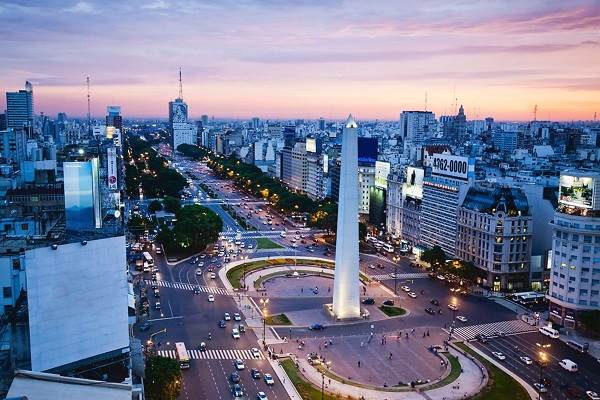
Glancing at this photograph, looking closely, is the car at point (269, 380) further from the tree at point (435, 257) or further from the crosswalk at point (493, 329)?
the tree at point (435, 257)

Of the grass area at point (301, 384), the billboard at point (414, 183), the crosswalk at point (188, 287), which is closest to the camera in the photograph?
the grass area at point (301, 384)

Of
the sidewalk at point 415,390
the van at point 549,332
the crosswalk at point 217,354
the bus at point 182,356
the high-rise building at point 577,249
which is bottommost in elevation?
the sidewalk at point 415,390

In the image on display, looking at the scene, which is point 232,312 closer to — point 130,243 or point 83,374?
point 83,374

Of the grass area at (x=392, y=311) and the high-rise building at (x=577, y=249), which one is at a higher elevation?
the high-rise building at (x=577, y=249)

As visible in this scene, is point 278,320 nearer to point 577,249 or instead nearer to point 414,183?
point 577,249

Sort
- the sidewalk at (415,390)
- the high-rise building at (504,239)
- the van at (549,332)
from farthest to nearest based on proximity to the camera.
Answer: the high-rise building at (504,239) → the van at (549,332) → the sidewalk at (415,390)

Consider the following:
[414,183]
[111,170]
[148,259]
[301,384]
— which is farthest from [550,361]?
[111,170]

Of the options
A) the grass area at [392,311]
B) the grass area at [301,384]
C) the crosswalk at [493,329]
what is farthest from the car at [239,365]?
the crosswalk at [493,329]

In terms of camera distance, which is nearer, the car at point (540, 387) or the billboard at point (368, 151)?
the car at point (540, 387)
